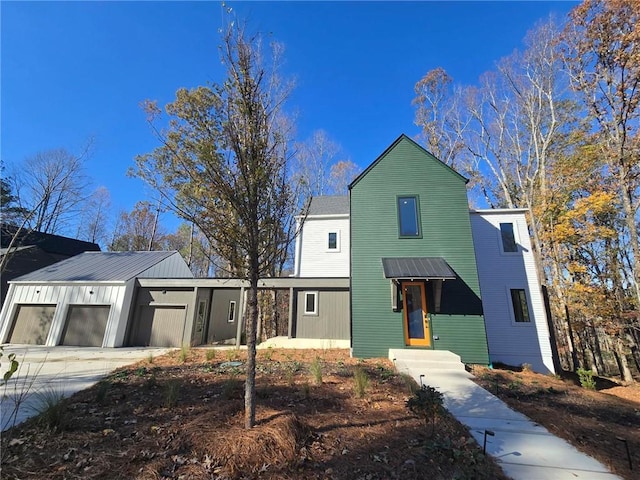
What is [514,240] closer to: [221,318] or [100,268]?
[221,318]

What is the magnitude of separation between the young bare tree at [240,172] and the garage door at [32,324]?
1528 centimetres

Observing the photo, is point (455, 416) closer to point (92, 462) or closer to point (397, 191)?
point (92, 462)

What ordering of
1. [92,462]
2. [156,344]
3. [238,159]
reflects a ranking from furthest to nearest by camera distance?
[156,344] → [238,159] → [92,462]

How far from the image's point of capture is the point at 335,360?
888 centimetres

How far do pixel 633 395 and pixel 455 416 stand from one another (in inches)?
344

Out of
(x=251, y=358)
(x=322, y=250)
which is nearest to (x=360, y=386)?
(x=251, y=358)

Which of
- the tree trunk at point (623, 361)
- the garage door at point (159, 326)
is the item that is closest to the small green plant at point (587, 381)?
the tree trunk at point (623, 361)

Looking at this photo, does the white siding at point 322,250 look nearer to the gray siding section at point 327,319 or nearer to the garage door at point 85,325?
the gray siding section at point 327,319

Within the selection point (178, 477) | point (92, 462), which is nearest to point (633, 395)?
point (178, 477)

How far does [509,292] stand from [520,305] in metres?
0.64

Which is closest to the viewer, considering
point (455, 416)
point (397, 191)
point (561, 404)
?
point (455, 416)

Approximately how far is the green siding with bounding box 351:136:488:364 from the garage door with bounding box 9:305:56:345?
14980 mm

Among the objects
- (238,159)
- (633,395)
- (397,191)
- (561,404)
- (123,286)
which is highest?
(397,191)

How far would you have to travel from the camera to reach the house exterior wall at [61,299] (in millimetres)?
13156
